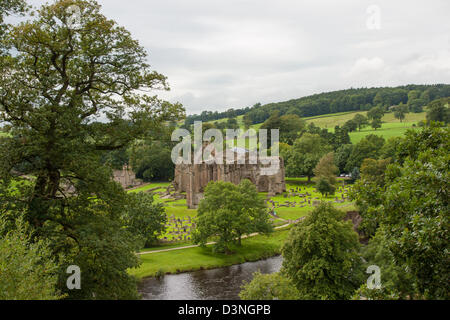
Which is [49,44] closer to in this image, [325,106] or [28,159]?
[28,159]

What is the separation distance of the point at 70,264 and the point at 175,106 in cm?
950

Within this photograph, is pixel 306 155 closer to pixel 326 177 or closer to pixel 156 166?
pixel 326 177

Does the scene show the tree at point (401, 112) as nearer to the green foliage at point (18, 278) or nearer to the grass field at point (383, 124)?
the grass field at point (383, 124)

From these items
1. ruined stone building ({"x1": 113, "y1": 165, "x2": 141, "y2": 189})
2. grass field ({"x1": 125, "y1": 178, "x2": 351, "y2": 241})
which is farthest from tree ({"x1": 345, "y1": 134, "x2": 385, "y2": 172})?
ruined stone building ({"x1": 113, "y1": 165, "x2": 141, "y2": 189})

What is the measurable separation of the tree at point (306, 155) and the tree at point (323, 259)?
67.2 meters

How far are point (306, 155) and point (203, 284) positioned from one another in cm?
6665

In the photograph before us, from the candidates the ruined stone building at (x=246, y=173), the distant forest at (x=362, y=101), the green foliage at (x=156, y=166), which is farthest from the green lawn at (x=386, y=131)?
A: the green foliage at (x=156, y=166)

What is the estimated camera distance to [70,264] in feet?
51.5

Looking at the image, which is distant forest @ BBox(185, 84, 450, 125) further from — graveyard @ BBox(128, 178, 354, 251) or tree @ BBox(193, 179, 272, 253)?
tree @ BBox(193, 179, 272, 253)

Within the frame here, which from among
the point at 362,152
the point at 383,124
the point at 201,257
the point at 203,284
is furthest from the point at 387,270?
the point at 383,124

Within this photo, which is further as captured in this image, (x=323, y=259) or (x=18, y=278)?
(x=323, y=259)

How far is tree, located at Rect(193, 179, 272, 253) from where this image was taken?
4519 cm

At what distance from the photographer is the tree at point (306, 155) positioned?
9400 cm

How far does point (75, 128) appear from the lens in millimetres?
16297
